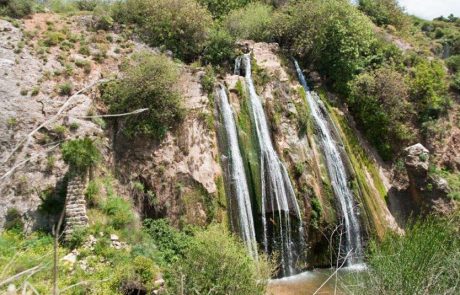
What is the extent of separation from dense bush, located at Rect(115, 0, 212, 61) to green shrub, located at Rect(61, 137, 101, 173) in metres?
10.4

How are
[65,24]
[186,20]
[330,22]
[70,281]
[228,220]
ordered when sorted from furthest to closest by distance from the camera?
1. [330,22]
2. [186,20]
3. [65,24]
4. [228,220]
5. [70,281]

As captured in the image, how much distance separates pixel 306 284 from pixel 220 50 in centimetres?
1292

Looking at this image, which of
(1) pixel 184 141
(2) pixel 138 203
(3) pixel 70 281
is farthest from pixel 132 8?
(3) pixel 70 281

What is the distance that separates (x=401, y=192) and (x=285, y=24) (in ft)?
39.4

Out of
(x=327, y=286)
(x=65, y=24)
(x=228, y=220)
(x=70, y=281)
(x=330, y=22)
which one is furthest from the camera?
(x=330, y=22)

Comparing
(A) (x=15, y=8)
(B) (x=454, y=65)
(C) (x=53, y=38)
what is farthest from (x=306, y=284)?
(B) (x=454, y=65)

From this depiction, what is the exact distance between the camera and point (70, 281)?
1123 cm

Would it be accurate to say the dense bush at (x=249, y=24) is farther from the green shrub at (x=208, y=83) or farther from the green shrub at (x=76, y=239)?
the green shrub at (x=76, y=239)

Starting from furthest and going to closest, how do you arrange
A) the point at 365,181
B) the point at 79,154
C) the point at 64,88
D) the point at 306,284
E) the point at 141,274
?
the point at 365,181 < the point at 64,88 < the point at 306,284 < the point at 79,154 < the point at 141,274

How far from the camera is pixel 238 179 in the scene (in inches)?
690

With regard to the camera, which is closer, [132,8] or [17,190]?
[17,190]

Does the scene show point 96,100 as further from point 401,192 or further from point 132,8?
point 401,192

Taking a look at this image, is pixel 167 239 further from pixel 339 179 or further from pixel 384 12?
pixel 384 12

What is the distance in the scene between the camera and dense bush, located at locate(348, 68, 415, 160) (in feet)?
78.9
